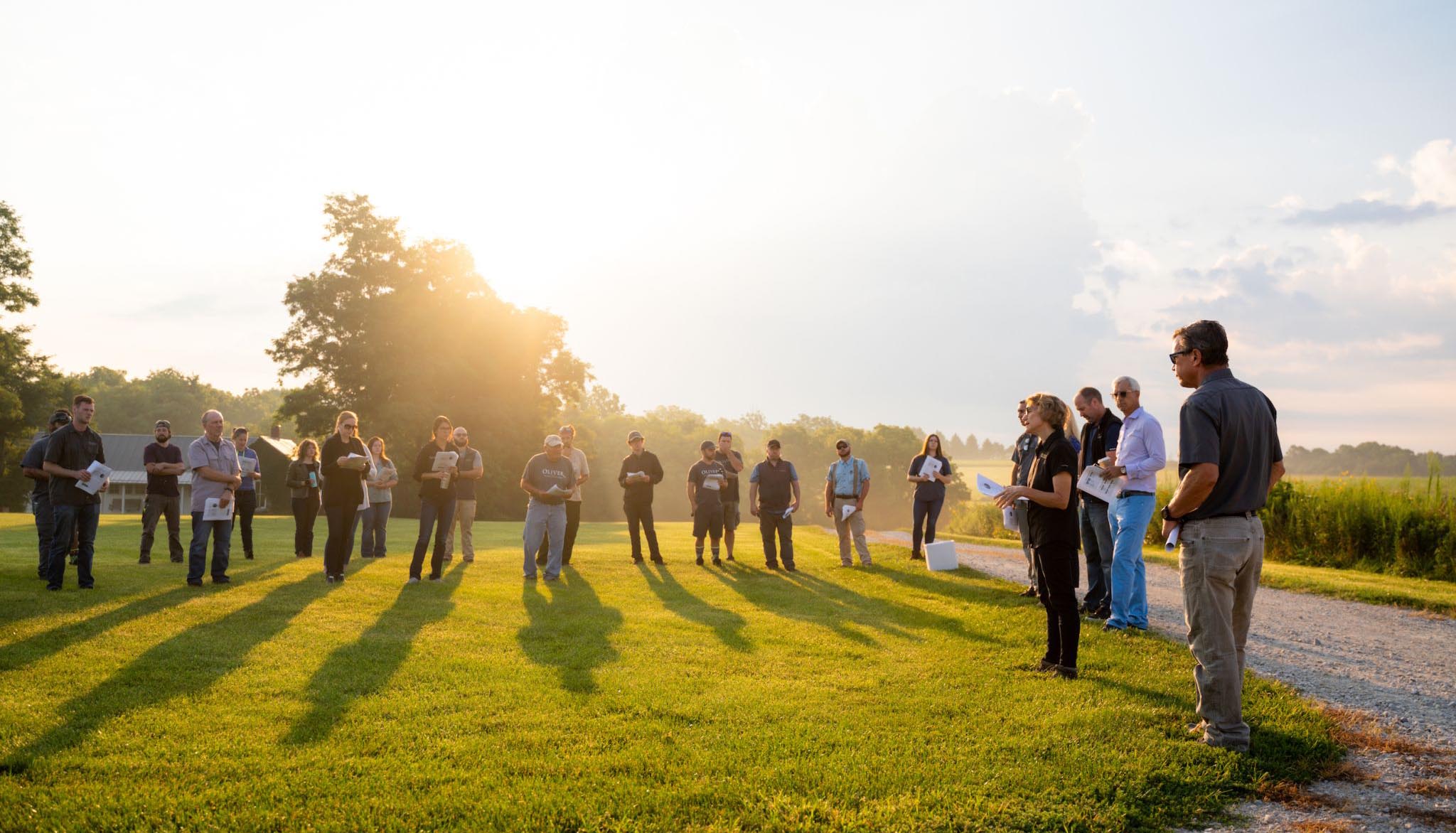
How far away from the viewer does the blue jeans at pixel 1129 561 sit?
26.1 ft

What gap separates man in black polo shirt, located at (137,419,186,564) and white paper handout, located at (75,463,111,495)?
2.30 metres

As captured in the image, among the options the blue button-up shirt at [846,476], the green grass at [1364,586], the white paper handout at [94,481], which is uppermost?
the blue button-up shirt at [846,476]

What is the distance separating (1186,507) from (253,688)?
6.65 metres

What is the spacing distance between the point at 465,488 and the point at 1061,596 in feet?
33.5

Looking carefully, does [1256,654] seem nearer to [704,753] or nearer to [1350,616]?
[1350,616]

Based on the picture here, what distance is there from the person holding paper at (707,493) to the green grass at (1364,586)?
7221 millimetres

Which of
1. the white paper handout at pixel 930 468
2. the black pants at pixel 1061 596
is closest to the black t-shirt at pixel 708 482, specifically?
the white paper handout at pixel 930 468

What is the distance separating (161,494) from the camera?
12.5 meters

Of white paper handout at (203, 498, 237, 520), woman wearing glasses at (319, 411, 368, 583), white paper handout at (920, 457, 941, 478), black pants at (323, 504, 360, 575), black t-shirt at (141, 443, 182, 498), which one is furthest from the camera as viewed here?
white paper handout at (920, 457, 941, 478)

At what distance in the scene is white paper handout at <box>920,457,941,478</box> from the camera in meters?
13.4

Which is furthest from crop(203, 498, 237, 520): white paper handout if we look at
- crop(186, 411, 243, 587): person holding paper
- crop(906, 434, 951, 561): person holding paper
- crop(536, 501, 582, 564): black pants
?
crop(906, 434, 951, 561): person holding paper

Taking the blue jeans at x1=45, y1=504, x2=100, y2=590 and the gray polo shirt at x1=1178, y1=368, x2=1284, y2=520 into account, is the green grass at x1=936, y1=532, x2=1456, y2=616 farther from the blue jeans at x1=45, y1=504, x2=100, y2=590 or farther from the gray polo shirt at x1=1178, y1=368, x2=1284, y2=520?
the blue jeans at x1=45, y1=504, x2=100, y2=590

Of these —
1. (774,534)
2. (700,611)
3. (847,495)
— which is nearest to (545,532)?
(700,611)

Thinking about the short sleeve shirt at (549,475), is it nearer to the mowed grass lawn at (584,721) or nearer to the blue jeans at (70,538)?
the mowed grass lawn at (584,721)
